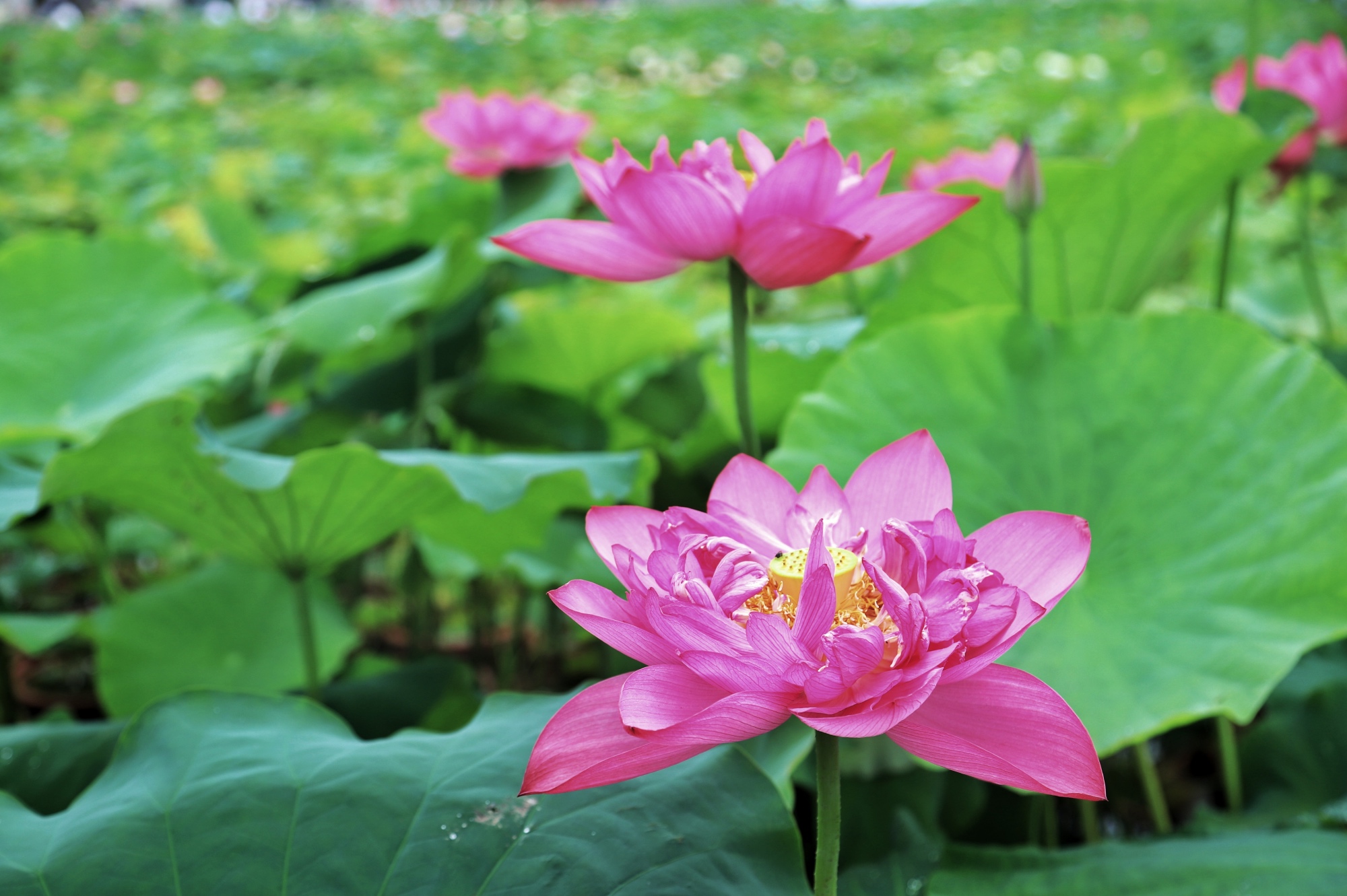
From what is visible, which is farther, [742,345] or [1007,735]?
[742,345]

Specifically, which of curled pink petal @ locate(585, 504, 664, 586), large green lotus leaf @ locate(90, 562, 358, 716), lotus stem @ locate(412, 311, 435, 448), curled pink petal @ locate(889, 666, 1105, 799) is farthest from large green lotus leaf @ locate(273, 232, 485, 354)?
curled pink petal @ locate(889, 666, 1105, 799)

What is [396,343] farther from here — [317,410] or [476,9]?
[476,9]

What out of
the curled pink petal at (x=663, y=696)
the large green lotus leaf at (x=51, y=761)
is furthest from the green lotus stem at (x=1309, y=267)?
the large green lotus leaf at (x=51, y=761)

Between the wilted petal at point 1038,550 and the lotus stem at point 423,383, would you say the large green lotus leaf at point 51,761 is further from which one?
the wilted petal at point 1038,550

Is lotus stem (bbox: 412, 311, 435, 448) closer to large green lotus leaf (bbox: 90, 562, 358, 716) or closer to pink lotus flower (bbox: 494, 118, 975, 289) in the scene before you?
large green lotus leaf (bbox: 90, 562, 358, 716)

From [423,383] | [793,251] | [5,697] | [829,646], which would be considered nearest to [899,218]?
[793,251]

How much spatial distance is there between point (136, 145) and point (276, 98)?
5.39 feet

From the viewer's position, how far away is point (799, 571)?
41 cm

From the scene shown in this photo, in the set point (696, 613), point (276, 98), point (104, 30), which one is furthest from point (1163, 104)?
point (104, 30)

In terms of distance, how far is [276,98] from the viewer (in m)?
4.88

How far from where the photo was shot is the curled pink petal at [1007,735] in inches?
13.6

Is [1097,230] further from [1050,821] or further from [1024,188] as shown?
[1050,821]

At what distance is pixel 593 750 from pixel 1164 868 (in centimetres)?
45

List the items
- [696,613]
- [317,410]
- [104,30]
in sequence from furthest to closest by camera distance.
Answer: [104,30] → [317,410] → [696,613]
